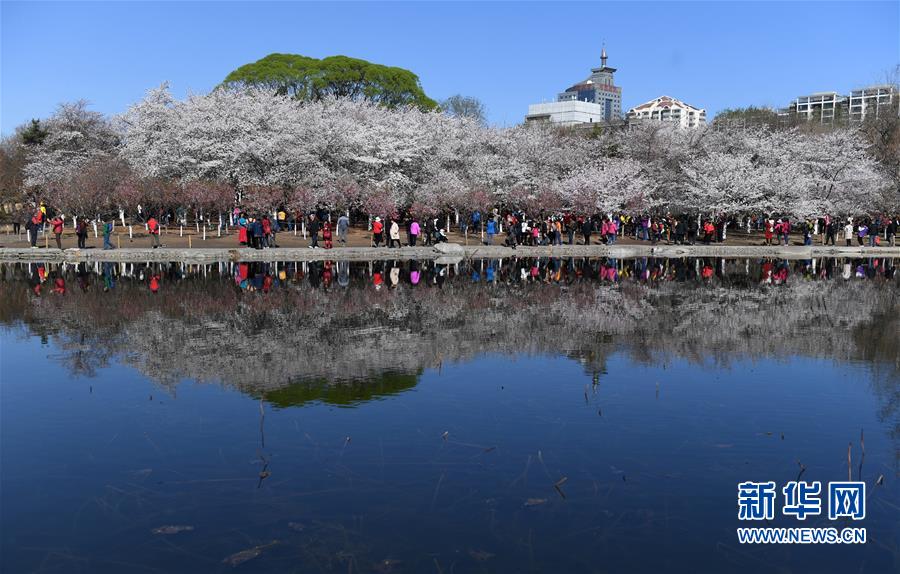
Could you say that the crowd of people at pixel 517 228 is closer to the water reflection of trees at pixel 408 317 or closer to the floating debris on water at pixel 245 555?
the water reflection of trees at pixel 408 317

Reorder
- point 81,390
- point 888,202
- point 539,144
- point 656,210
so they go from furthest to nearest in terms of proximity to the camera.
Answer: point 539,144, point 656,210, point 888,202, point 81,390

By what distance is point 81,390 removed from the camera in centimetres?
1245

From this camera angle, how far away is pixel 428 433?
10383mm

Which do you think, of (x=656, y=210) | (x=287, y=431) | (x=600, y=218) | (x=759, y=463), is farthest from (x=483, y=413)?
(x=656, y=210)

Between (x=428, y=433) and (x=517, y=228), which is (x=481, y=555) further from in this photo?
(x=517, y=228)

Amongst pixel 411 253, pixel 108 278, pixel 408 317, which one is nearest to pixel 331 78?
pixel 411 253

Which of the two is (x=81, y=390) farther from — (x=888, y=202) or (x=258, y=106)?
(x=888, y=202)

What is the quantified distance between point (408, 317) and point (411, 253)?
2007 centimetres

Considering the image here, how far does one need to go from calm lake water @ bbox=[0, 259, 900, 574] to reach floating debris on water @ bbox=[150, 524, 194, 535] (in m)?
0.03

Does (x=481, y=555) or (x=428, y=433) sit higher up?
(x=428, y=433)

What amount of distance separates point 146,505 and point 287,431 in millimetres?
2583

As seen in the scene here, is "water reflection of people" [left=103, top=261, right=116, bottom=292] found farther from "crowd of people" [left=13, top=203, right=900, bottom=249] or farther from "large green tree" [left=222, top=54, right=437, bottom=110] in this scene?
"large green tree" [left=222, top=54, right=437, bottom=110]

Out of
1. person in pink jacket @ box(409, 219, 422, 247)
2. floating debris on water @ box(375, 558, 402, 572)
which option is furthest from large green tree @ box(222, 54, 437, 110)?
floating debris on water @ box(375, 558, 402, 572)

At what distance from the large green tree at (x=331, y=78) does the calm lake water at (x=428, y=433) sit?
188 feet
